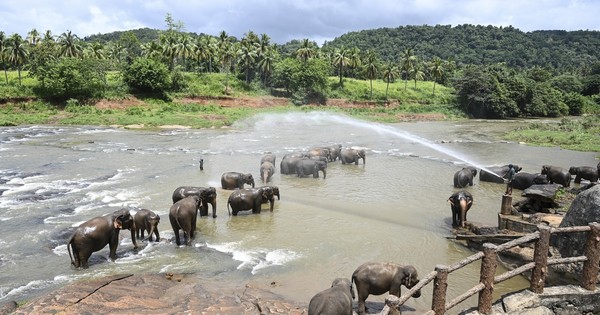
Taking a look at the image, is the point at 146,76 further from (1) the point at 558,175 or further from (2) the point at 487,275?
(2) the point at 487,275

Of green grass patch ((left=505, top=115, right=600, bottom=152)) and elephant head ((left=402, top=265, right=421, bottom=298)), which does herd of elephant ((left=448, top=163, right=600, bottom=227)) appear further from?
green grass patch ((left=505, top=115, right=600, bottom=152))

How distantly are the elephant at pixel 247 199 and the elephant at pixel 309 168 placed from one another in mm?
6528

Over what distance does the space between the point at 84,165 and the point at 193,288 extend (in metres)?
19.0

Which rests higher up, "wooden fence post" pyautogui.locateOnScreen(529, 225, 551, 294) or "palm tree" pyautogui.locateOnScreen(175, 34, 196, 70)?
"palm tree" pyautogui.locateOnScreen(175, 34, 196, 70)

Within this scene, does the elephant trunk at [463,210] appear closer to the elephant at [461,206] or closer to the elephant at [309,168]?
the elephant at [461,206]

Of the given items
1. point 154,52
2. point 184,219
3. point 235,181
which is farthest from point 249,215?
point 154,52

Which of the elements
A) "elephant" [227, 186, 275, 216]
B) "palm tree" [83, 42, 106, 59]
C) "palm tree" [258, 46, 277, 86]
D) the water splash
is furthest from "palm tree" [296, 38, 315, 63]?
"elephant" [227, 186, 275, 216]

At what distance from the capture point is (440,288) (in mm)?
6797

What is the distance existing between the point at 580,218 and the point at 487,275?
3.23 metres

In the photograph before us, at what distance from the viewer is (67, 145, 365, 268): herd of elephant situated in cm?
1077

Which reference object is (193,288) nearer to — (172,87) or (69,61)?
(69,61)

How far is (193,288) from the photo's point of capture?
952cm

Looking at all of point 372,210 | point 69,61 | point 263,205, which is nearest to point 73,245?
point 263,205

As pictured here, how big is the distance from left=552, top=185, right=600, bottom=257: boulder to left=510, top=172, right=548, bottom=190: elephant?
10211mm
